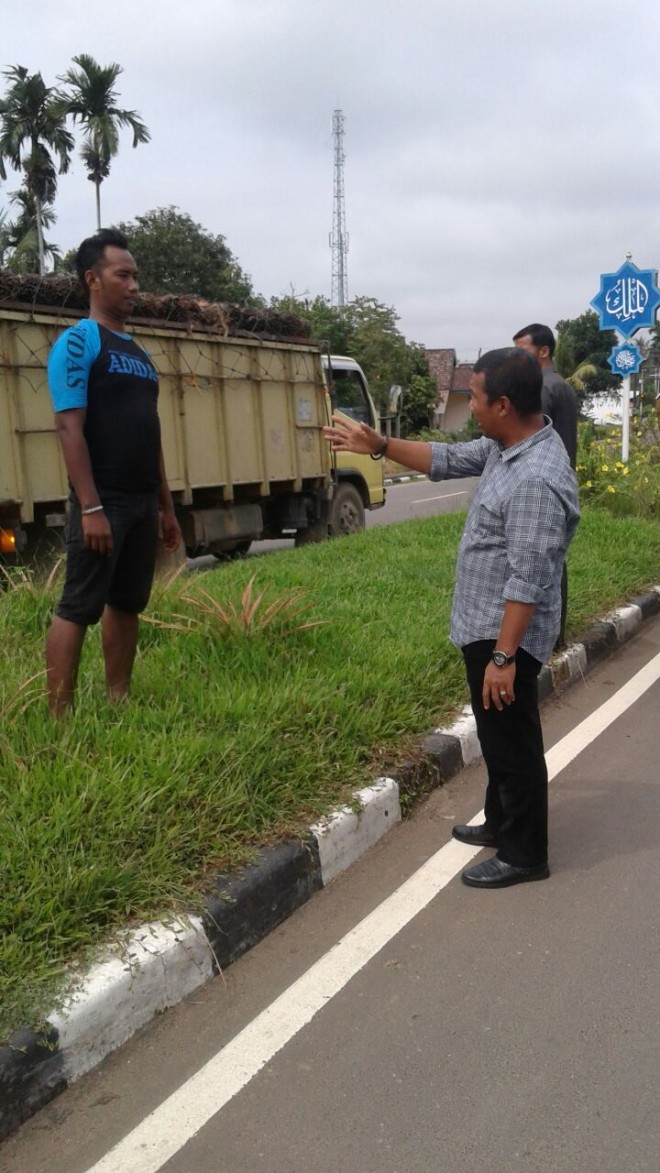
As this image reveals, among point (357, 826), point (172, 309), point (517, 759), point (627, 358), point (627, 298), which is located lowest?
point (357, 826)

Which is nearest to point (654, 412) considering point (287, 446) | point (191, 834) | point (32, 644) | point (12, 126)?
point (287, 446)

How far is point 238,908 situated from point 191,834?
288mm

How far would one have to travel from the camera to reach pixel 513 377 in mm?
3148

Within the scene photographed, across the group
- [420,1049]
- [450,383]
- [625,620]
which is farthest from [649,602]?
[450,383]

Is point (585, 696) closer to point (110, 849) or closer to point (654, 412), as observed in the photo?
point (110, 849)

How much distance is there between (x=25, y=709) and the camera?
3.72 m

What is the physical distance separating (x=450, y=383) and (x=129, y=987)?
182ft

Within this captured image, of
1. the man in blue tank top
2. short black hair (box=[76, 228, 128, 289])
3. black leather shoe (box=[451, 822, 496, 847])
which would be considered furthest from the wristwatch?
short black hair (box=[76, 228, 128, 289])

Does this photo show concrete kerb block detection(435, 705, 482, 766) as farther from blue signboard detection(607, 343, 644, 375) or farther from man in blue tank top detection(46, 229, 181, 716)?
blue signboard detection(607, 343, 644, 375)

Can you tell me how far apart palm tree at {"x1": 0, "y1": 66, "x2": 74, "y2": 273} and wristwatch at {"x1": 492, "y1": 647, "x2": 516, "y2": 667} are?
32.6 metres

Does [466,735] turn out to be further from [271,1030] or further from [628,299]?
[628,299]

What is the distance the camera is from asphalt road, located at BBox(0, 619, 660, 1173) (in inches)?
86.2

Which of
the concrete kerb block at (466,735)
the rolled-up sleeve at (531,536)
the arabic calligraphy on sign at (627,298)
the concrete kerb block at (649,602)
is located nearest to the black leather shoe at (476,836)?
the concrete kerb block at (466,735)

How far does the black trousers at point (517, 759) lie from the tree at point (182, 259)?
29.7 m
